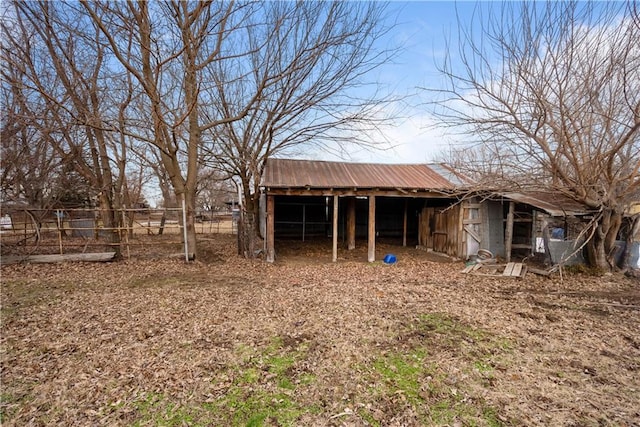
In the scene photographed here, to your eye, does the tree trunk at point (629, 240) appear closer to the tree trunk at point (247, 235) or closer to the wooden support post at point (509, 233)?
the wooden support post at point (509, 233)

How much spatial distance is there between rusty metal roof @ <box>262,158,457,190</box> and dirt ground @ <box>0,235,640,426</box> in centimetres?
383

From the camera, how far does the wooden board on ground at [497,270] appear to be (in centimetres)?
771

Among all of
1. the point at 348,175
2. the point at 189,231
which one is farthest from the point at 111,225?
the point at 348,175

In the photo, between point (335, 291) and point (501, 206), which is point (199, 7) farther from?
point (501, 206)

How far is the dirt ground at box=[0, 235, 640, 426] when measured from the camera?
103 inches

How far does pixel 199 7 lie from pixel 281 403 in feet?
26.4

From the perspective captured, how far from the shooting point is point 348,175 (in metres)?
11.1

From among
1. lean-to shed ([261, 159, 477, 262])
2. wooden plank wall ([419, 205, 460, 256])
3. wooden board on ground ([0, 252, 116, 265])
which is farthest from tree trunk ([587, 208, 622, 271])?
wooden board on ground ([0, 252, 116, 265])

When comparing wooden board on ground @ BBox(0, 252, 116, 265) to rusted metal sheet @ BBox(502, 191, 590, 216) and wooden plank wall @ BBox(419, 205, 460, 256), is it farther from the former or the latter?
rusted metal sheet @ BBox(502, 191, 590, 216)

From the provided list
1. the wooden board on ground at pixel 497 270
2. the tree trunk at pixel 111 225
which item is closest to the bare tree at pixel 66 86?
the tree trunk at pixel 111 225

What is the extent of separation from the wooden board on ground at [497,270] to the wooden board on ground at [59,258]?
9745 millimetres

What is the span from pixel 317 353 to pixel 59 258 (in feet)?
27.2

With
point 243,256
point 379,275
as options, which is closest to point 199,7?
point 243,256

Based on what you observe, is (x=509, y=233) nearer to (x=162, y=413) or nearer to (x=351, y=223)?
(x=351, y=223)
